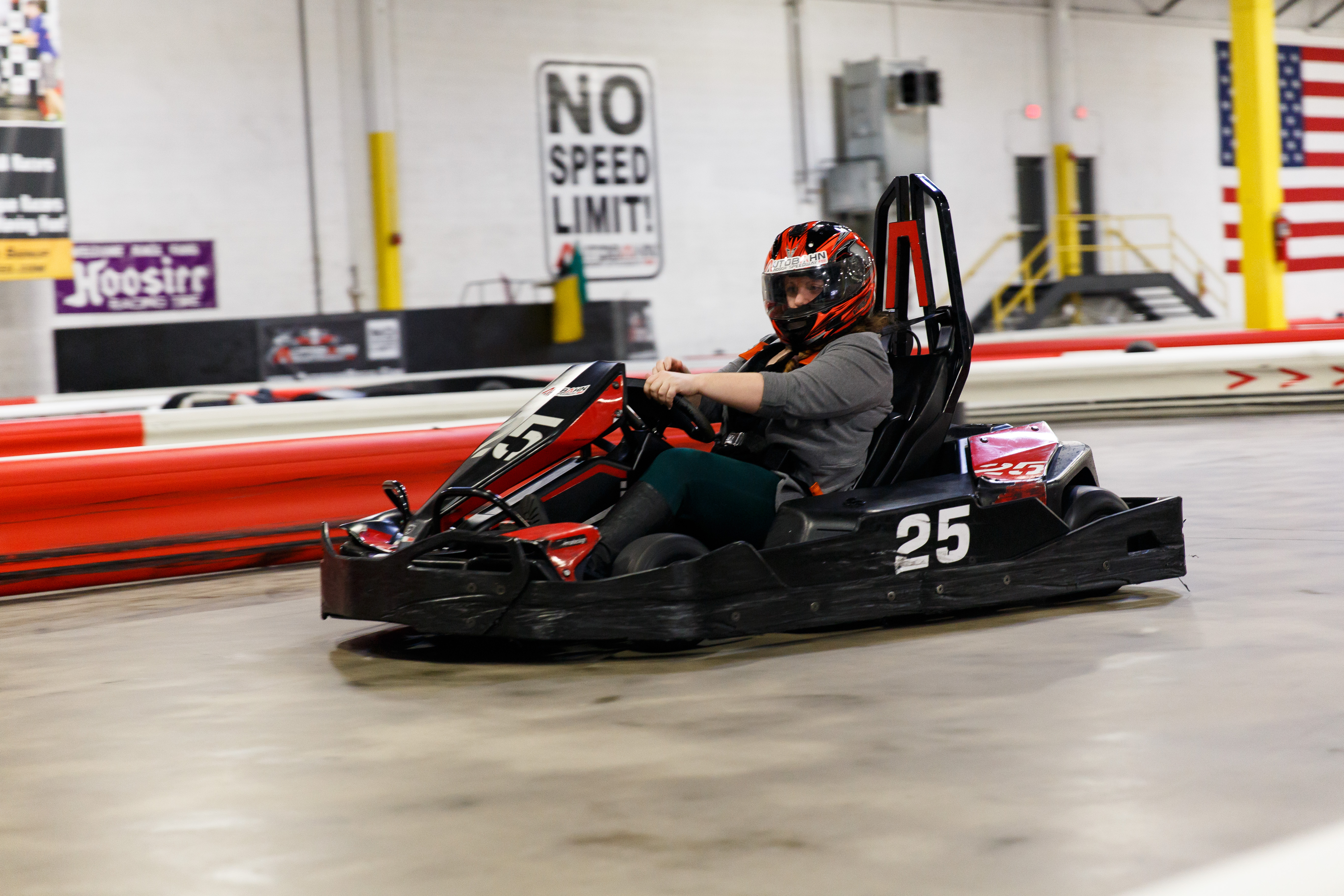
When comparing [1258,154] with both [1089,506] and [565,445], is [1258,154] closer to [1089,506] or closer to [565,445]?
[1089,506]

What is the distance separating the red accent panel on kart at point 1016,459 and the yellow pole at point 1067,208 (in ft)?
50.8

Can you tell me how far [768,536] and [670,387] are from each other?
40 centimetres

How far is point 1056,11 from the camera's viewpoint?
18766 millimetres

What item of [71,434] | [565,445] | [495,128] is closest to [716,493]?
[565,445]

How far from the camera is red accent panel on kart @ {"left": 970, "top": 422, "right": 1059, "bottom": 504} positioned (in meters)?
3.59

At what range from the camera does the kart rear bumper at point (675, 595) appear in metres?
3.05

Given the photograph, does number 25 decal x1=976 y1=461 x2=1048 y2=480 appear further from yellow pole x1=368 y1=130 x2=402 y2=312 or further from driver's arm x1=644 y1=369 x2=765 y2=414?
yellow pole x1=368 y1=130 x2=402 y2=312

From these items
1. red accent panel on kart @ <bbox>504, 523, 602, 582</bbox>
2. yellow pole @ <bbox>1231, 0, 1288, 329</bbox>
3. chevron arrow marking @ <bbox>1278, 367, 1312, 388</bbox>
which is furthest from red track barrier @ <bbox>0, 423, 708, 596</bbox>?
yellow pole @ <bbox>1231, 0, 1288, 329</bbox>

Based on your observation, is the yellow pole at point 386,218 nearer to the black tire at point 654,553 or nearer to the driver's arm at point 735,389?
the driver's arm at point 735,389

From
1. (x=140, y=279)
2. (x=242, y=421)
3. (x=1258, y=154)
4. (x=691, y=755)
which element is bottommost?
(x=691, y=755)

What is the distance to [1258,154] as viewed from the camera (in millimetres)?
12258

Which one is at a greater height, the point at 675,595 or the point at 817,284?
the point at 817,284

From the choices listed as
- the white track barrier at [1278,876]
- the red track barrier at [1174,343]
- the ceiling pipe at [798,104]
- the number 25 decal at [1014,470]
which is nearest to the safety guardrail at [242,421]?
the number 25 decal at [1014,470]

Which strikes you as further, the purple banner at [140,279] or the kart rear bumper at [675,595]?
the purple banner at [140,279]
